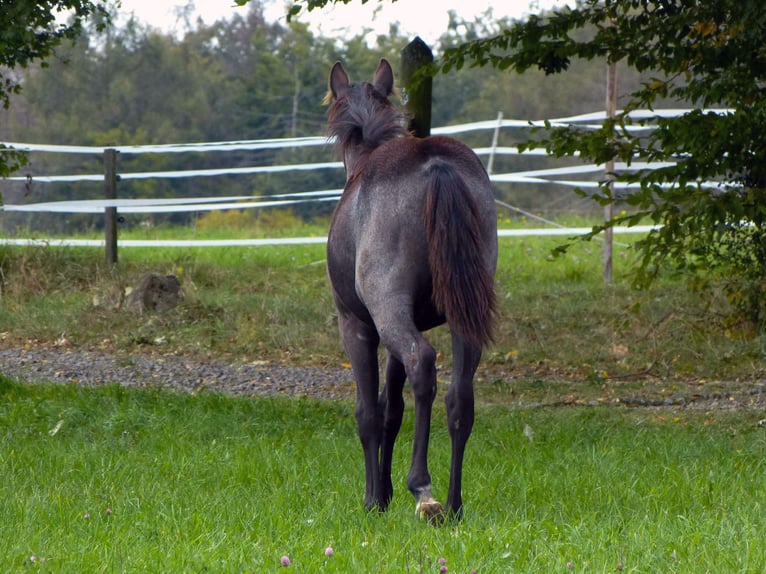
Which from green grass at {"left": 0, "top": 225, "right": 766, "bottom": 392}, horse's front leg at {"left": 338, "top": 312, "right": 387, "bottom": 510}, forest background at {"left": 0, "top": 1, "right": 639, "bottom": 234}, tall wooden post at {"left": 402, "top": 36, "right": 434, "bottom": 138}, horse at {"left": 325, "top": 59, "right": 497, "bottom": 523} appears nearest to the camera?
horse at {"left": 325, "top": 59, "right": 497, "bottom": 523}

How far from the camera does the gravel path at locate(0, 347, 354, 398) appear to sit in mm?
8898

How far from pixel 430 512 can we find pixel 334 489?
990 mm

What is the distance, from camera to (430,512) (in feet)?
13.8

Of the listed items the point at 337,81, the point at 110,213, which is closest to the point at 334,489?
the point at 337,81

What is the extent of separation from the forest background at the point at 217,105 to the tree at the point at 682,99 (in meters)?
24.2

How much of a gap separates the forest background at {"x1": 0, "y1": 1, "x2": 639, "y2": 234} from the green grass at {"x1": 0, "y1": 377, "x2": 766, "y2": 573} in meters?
25.6

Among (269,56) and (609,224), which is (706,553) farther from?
(269,56)

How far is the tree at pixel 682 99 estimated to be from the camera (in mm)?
7039

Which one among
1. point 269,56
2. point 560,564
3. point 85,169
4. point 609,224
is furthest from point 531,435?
point 269,56

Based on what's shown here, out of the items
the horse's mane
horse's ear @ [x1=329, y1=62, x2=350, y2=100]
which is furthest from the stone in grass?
the horse's mane

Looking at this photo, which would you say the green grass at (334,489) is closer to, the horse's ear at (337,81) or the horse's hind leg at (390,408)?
the horse's hind leg at (390,408)

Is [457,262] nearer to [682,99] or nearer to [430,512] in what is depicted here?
[430,512]

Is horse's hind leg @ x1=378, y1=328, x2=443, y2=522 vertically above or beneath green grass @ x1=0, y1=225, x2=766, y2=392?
above

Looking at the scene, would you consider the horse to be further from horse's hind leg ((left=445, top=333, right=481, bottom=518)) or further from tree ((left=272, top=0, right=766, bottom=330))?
tree ((left=272, top=0, right=766, bottom=330))
